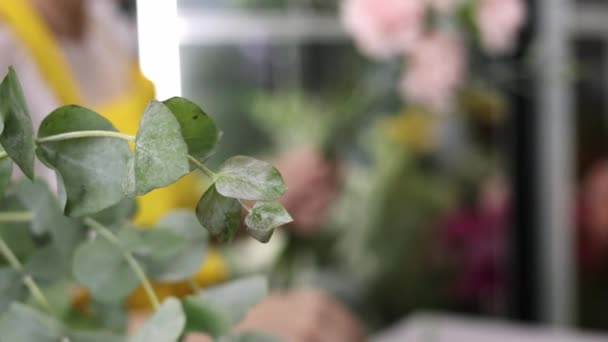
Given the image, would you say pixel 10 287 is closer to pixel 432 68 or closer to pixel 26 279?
pixel 26 279

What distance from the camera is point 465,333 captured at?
672 mm

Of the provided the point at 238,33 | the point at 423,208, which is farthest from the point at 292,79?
the point at 423,208

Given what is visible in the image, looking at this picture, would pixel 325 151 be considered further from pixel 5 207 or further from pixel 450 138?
pixel 5 207

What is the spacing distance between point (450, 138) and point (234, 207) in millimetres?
1051

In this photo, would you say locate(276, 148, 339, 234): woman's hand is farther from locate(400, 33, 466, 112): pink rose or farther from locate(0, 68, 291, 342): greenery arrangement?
locate(0, 68, 291, 342): greenery arrangement

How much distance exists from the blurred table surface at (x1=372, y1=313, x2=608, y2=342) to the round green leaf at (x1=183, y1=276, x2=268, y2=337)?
480 mm

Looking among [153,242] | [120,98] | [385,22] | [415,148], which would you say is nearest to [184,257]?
[153,242]

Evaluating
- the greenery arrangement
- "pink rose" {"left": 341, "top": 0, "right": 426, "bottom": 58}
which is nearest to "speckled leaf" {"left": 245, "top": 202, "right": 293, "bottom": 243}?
the greenery arrangement

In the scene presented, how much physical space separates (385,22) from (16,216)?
0.48m

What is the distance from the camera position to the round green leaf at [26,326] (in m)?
0.17

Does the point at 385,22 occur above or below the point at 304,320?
above

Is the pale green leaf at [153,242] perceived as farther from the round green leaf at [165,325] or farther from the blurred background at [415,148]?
the blurred background at [415,148]

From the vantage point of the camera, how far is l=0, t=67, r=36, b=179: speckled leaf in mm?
135

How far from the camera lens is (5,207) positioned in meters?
0.20
